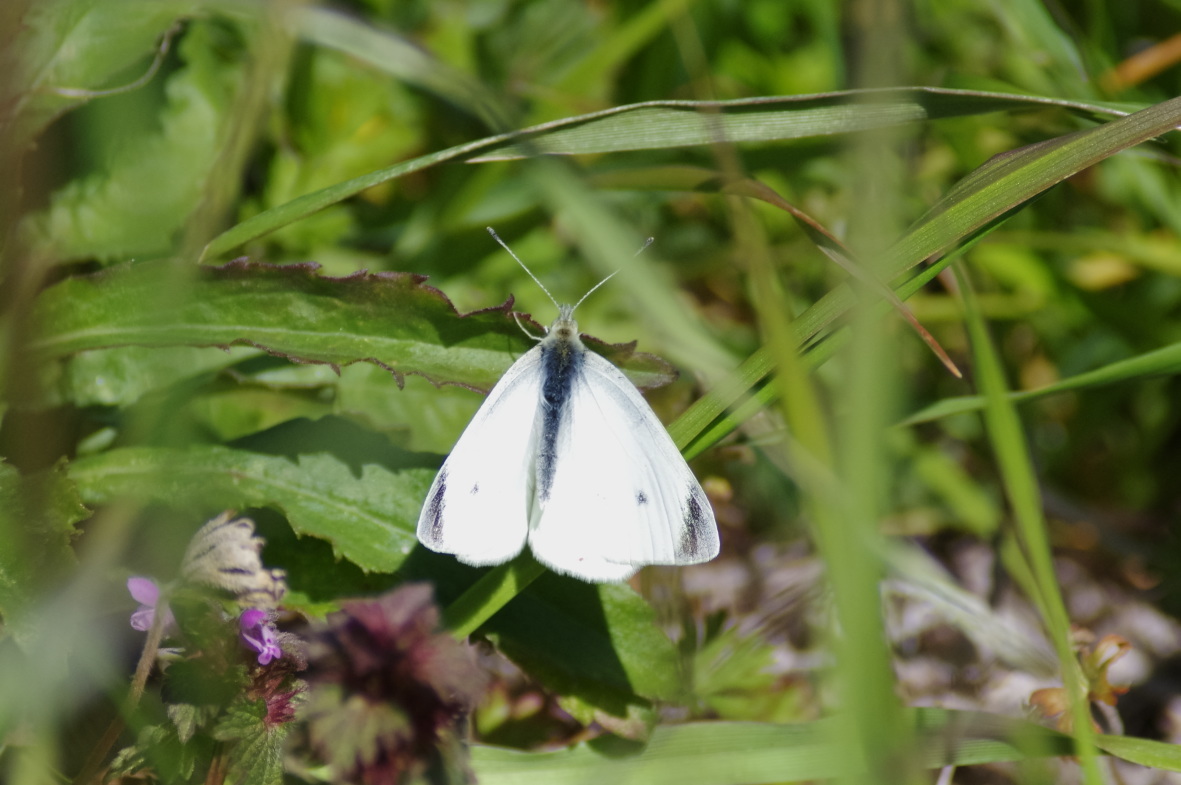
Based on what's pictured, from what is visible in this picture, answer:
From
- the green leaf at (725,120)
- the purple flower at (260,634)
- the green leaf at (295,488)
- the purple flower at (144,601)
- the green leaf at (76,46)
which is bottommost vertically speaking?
the purple flower at (144,601)

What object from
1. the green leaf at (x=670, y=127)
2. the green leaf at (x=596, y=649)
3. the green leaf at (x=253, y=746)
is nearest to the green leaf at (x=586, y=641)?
the green leaf at (x=596, y=649)

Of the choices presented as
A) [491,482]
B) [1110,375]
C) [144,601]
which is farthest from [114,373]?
[1110,375]

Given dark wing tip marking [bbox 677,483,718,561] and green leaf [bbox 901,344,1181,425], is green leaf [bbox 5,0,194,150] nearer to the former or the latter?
dark wing tip marking [bbox 677,483,718,561]

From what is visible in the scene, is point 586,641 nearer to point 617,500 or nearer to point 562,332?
point 617,500

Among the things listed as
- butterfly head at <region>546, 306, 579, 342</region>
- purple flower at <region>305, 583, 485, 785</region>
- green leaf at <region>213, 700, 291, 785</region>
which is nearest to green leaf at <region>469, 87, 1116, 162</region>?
butterfly head at <region>546, 306, 579, 342</region>

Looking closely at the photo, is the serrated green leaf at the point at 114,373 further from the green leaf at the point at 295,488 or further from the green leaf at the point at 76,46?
the green leaf at the point at 76,46
